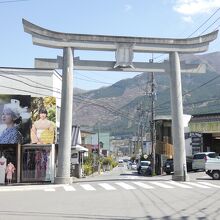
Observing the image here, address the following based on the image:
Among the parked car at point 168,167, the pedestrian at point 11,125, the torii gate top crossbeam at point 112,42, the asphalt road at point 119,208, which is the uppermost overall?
the torii gate top crossbeam at point 112,42

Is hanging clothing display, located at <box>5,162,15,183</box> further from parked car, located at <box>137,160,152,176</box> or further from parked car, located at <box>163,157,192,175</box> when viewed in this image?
parked car, located at <box>137,160,152,176</box>

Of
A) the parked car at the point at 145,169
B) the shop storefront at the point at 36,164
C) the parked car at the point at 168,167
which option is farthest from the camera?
the parked car at the point at 145,169

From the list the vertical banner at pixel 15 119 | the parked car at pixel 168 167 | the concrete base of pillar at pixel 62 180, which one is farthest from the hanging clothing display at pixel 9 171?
the parked car at pixel 168 167

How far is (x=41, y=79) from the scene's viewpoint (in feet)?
119

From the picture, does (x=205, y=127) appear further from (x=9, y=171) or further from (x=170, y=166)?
(x=9, y=171)

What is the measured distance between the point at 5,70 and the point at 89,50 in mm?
7205

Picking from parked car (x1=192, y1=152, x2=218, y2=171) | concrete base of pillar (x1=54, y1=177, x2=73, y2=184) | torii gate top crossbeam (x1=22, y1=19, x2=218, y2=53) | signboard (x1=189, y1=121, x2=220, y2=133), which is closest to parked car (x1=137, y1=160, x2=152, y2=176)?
signboard (x1=189, y1=121, x2=220, y2=133)

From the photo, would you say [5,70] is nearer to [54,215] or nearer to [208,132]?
[54,215]

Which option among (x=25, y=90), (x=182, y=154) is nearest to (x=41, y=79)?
(x=25, y=90)

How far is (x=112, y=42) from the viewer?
108ft

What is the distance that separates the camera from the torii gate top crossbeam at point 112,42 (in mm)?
31453

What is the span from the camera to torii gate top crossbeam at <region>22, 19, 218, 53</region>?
31453 mm

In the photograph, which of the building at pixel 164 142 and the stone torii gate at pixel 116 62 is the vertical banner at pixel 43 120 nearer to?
the stone torii gate at pixel 116 62

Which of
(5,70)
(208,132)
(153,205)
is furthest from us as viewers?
(208,132)
